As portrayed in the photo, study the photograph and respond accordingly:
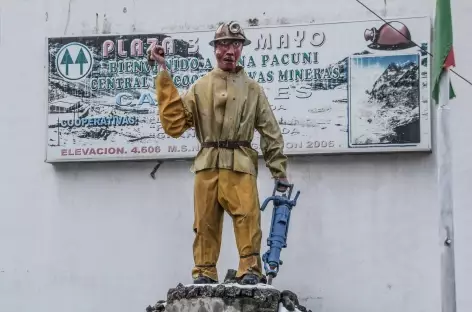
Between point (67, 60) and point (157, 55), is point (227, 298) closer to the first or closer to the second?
point (157, 55)

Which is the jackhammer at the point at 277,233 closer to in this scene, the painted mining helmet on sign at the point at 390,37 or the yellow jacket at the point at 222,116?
the yellow jacket at the point at 222,116

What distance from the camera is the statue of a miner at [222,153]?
9219 millimetres

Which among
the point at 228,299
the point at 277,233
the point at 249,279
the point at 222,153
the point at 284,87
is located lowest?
the point at 228,299

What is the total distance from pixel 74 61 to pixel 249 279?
3.07 metres

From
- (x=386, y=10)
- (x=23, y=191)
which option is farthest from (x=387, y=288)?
(x=23, y=191)

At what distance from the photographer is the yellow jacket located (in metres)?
9.23

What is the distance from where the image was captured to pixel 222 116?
9.29 meters

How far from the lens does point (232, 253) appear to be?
36.3ft

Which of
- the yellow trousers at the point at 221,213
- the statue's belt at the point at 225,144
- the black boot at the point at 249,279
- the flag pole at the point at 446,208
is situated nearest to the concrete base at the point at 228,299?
the black boot at the point at 249,279

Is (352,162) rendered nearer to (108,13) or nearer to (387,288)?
(387,288)

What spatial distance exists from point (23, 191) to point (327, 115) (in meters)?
2.32

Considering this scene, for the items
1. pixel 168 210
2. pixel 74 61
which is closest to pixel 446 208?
pixel 168 210

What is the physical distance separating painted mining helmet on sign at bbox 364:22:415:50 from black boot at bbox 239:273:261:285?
8.10ft

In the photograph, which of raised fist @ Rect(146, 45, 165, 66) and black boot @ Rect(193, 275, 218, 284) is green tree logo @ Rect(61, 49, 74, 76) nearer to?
raised fist @ Rect(146, 45, 165, 66)
